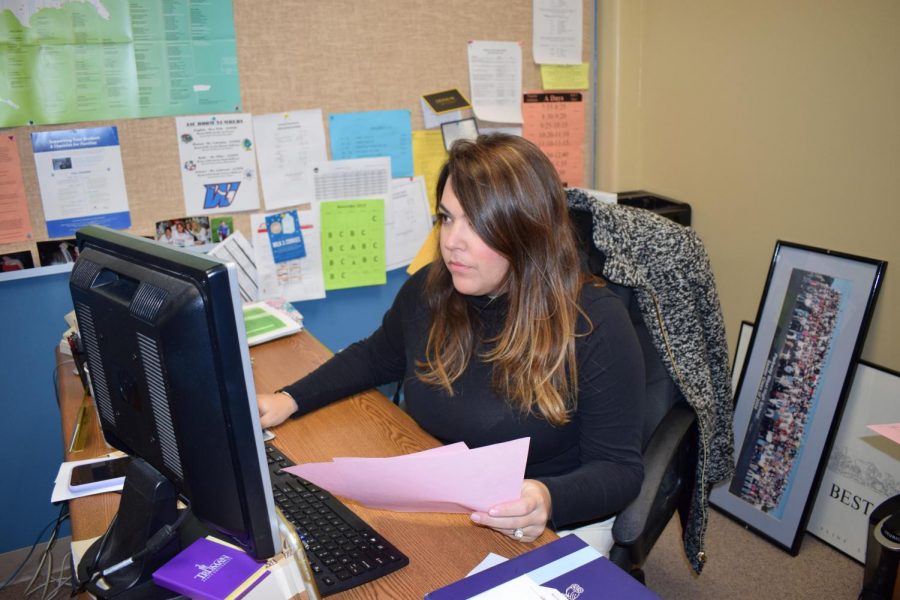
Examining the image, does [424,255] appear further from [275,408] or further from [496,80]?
[275,408]

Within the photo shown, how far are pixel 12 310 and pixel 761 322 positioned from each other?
2.14 metres

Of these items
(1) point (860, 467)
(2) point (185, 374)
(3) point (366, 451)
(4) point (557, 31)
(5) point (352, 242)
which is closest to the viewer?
(2) point (185, 374)

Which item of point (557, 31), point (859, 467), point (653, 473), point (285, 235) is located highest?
point (557, 31)

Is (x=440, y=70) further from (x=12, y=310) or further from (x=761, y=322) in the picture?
(x=12, y=310)

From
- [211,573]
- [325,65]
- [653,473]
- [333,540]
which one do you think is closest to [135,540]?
[211,573]

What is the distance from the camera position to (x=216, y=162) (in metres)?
1.99

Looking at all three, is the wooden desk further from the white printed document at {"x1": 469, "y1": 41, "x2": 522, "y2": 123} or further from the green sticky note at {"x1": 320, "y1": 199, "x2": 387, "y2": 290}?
the white printed document at {"x1": 469, "y1": 41, "x2": 522, "y2": 123}

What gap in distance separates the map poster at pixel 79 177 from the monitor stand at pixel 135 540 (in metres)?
1.21

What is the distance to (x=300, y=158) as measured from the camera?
2090 millimetres

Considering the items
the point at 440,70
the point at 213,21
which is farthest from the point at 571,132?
the point at 213,21

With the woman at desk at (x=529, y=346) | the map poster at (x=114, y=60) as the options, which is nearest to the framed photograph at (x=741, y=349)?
the woman at desk at (x=529, y=346)

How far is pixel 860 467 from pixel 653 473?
103 cm

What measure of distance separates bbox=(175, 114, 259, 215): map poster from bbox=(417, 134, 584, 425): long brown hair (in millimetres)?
920

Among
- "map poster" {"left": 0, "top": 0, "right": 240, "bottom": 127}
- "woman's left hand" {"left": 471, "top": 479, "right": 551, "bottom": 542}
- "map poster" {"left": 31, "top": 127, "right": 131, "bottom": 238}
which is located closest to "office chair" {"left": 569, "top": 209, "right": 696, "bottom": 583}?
"woman's left hand" {"left": 471, "top": 479, "right": 551, "bottom": 542}
